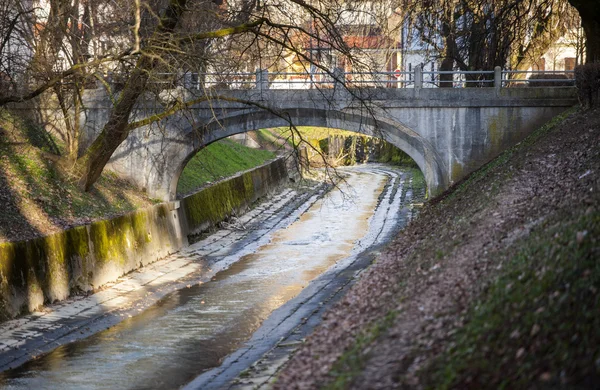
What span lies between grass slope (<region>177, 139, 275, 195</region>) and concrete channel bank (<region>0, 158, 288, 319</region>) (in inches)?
35.9

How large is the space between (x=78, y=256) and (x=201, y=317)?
13.2 feet

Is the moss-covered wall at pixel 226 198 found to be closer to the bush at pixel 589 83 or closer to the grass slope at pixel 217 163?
the grass slope at pixel 217 163

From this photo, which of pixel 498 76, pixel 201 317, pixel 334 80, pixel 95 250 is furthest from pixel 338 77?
pixel 95 250

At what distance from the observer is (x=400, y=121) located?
84.8 feet

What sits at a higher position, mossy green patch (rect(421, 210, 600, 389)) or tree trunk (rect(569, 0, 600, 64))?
tree trunk (rect(569, 0, 600, 64))

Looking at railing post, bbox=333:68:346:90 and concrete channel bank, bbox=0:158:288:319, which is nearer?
concrete channel bank, bbox=0:158:288:319

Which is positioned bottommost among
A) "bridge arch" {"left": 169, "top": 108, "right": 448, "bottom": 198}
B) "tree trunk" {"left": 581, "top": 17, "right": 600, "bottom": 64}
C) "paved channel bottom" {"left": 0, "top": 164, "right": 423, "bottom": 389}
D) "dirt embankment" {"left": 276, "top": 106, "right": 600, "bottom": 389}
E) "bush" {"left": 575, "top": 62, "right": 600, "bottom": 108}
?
"paved channel bottom" {"left": 0, "top": 164, "right": 423, "bottom": 389}

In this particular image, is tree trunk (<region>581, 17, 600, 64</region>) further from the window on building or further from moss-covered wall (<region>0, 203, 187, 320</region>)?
the window on building

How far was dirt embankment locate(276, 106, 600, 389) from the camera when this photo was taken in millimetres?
6793

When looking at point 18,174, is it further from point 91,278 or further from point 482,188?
point 482,188

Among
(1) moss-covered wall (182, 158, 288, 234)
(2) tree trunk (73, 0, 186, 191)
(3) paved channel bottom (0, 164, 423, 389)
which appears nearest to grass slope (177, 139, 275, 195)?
(1) moss-covered wall (182, 158, 288, 234)

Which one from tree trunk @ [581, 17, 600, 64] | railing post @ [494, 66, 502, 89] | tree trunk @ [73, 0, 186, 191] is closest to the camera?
tree trunk @ [73, 0, 186, 191]

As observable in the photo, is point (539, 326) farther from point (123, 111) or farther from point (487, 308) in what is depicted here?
point (123, 111)

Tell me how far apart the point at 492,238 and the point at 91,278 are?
1109 centimetres
